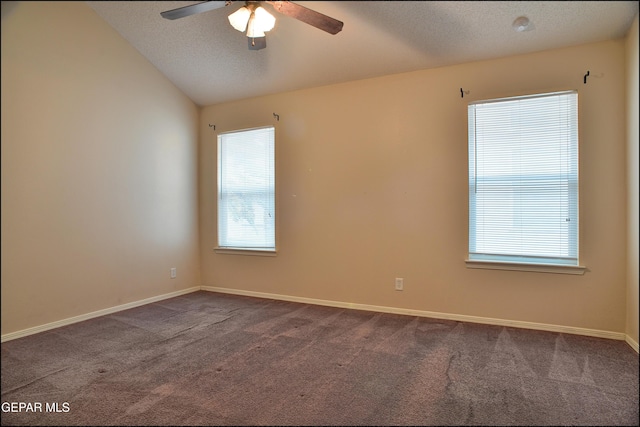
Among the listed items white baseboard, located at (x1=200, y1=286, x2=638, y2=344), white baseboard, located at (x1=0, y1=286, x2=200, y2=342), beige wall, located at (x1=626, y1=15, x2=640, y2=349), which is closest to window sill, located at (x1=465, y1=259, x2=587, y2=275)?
beige wall, located at (x1=626, y1=15, x2=640, y2=349)

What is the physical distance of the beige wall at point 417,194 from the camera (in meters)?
2.50

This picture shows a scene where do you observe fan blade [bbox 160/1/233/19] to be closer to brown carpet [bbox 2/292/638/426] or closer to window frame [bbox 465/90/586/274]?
brown carpet [bbox 2/292/638/426]

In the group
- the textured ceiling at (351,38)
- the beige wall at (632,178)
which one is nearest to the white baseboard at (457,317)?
the beige wall at (632,178)

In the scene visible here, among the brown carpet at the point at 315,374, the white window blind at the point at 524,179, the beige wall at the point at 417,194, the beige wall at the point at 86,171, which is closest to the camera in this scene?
the beige wall at the point at 86,171

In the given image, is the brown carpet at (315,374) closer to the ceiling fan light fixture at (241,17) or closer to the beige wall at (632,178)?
the beige wall at (632,178)

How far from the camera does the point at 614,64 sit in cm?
244

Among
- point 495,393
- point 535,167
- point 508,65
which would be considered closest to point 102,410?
point 495,393

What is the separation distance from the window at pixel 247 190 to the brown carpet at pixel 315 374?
1.16m

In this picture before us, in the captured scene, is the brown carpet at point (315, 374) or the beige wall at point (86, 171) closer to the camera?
the beige wall at point (86, 171)

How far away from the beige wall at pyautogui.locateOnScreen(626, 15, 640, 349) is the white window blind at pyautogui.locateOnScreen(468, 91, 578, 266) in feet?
1.09

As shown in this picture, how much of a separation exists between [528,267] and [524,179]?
0.71 metres

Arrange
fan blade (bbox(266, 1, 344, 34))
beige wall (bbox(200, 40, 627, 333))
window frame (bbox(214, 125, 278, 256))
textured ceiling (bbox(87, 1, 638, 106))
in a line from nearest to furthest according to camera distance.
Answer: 1. fan blade (bbox(266, 1, 344, 34))
2. textured ceiling (bbox(87, 1, 638, 106))
3. beige wall (bbox(200, 40, 627, 333))
4. window frame (bbox(214, 125, 278, 256))

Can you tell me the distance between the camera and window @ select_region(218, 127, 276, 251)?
149 inches

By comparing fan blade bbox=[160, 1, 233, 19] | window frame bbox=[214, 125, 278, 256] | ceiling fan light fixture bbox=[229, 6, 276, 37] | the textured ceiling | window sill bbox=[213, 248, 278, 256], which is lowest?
window sill bbox=[213, 248, 278, 256]
